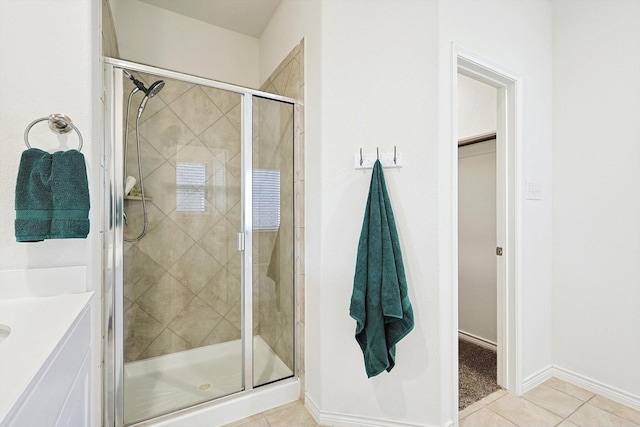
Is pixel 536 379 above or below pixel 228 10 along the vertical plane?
below

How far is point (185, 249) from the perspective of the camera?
2043 millimetres

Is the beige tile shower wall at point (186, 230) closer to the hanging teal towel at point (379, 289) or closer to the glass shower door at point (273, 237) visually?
the glass shower door at point (273, 237)

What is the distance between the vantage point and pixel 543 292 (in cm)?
211

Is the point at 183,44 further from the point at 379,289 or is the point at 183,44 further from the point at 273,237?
the point at 379,289

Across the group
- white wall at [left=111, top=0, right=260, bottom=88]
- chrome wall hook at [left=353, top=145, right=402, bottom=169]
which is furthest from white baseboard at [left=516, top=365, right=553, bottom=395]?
white wall at [left=111, top=0, right=260, bottom=88]

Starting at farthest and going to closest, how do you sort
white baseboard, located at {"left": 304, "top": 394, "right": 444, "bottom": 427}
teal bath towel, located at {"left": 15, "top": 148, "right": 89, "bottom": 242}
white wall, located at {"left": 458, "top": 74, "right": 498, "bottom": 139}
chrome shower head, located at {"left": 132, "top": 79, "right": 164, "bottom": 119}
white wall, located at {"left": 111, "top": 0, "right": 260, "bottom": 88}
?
white wall, located at {"left": 458, "top": 74, "right": 498, "bottom": 139} < white wall, located at {"left": 111, "top": 0, "right": 260, "bottom": 88} < chrome shower head, located at {"left": 132, "top": 79, "right": 164, "bottom": 119} < white baseboard, located at {"left": 304, "top": 394, "right": 444, "bottom": 427} < teal bath towel, located at {"left": 15, "top": 148, "right": 89, "bottom": 242}

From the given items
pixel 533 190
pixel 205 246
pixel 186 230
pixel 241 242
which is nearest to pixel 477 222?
pixel 533 190

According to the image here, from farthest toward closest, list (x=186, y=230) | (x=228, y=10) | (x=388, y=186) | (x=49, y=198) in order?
1. (x=228, y=10)
2. (x=186, y=230)
3. (x=388, y=186)
4. (x=49, y=198)

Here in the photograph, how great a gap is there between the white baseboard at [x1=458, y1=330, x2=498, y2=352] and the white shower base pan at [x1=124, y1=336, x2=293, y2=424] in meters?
1.72

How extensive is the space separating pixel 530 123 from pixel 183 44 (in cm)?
268

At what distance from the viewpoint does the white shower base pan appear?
1.64m

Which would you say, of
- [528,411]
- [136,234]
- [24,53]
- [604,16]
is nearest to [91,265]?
[136,234]

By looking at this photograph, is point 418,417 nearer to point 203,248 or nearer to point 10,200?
point 203,248

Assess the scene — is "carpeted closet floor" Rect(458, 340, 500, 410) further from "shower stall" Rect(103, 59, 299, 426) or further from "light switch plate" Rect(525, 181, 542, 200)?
"light switch plate" Rect(525, 181, 542, 200)
